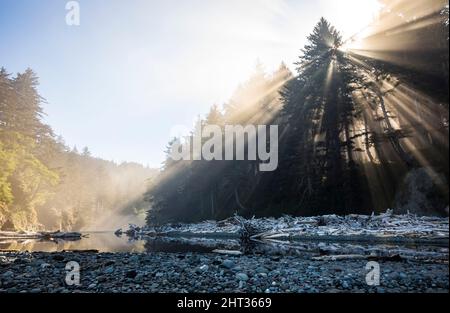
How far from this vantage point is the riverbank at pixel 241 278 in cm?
600

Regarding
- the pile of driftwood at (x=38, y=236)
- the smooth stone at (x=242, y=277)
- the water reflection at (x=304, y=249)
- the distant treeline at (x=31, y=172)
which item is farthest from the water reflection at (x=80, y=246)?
the distant treeline at (x=31, y=172)

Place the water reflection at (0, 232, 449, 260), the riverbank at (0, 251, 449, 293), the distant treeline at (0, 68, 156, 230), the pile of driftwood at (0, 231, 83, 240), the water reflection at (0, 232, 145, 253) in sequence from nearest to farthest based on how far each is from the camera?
the riverbank at (0, 251, 449, 293)
the water reflection at (0, 232, 449, 260)
the water reflection at (0, 232, 145, 253)
the pile of driftwood at (0, 231, 83, 240)
the distant treeline at (0, 68, 156, 230)

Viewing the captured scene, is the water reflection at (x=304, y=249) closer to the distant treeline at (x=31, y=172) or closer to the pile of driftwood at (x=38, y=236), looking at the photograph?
the pile of driftwood at (x=38, y=236)

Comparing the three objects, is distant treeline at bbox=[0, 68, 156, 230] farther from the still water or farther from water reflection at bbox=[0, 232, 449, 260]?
water reflection at bbox=[0, 232, 449, 260]

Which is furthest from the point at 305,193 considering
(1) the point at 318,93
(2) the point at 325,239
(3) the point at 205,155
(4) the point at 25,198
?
(4) the point at 25,198

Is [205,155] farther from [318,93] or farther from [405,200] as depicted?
[405,200]

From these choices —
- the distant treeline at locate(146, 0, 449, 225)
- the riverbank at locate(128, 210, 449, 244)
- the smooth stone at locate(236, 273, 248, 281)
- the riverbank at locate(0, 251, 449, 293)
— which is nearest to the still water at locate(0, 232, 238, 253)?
the riverbank at locate(128, 210, 449, 244)

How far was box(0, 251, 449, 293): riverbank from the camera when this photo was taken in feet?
19.7

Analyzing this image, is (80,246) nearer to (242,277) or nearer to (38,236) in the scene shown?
(242,277)

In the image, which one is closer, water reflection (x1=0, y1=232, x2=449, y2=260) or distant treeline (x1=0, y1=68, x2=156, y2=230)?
water reflection (x1=0, y1=232, x2=449, y2=260)

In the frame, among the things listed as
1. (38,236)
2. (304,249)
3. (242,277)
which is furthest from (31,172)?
(242,277)

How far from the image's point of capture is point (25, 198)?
156 ft

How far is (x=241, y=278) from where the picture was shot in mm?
7012
